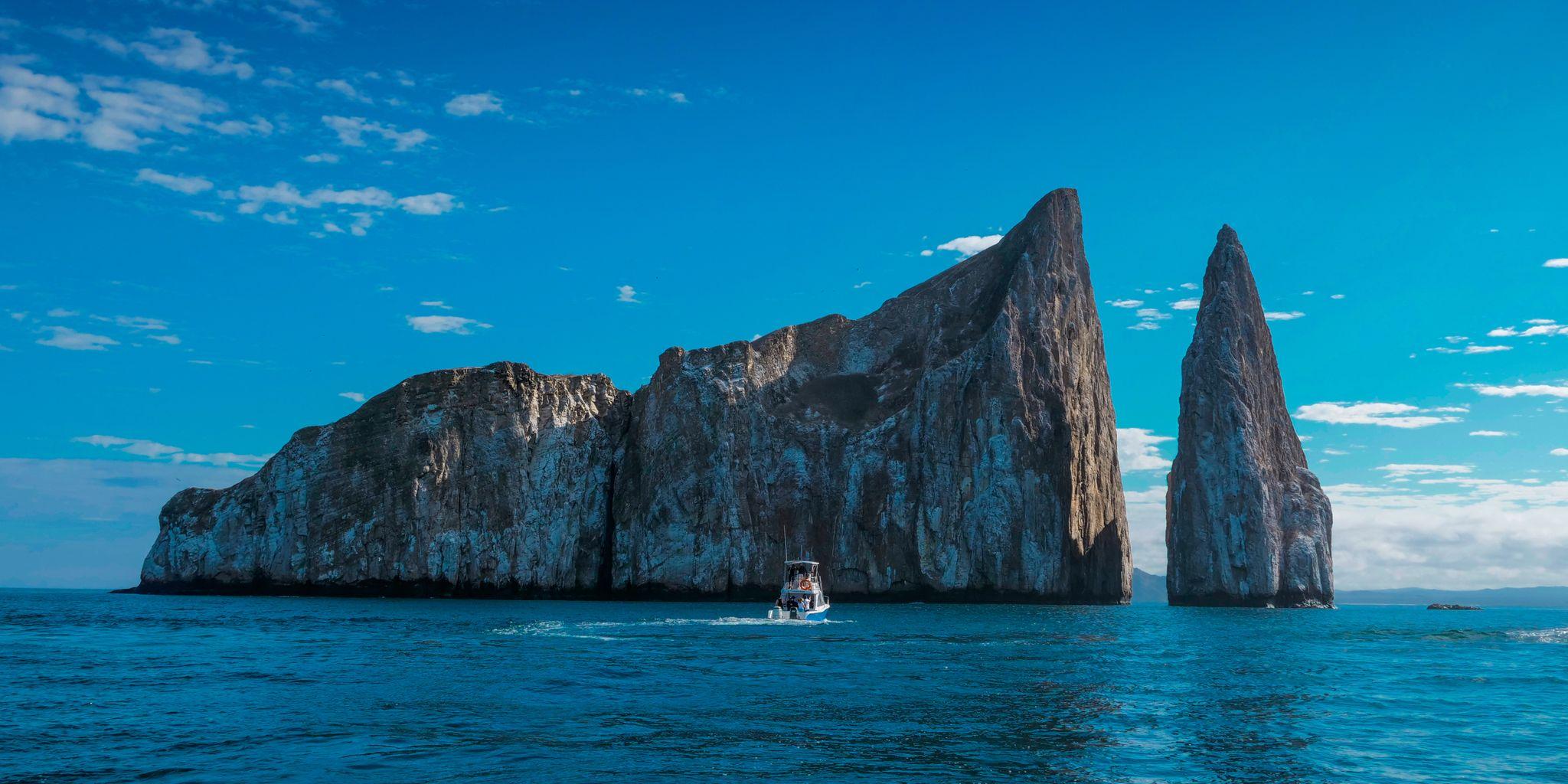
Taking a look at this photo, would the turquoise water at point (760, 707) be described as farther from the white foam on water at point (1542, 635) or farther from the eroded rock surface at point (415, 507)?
the eroded rock surface at point (415, 507)

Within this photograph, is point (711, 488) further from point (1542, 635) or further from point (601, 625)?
point (1542, 635)

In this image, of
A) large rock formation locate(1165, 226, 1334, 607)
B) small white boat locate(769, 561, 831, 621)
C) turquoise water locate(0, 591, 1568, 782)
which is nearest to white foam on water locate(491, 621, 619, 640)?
turquoise water locate(0, 591, 1568, 782)

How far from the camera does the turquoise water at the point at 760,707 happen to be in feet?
67.7

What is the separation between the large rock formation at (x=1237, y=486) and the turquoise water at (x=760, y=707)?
43.3 m

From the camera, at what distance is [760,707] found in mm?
27828

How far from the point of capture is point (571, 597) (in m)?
106

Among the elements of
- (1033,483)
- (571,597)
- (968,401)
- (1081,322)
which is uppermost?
(1081,322)

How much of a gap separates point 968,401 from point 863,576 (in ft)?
61.2

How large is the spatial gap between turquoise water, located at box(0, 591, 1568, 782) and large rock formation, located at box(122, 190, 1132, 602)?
4468 cm

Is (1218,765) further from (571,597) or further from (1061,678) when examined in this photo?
(571,597)

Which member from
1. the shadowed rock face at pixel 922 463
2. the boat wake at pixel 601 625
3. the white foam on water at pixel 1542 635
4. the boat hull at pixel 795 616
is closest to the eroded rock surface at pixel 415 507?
the shadowed rock face at pixel 922 463

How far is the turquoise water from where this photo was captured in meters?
20.6

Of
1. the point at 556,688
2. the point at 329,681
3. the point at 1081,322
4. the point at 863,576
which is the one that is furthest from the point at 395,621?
the point at 1081,322

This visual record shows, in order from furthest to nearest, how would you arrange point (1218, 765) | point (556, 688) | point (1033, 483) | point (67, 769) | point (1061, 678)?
point (1033, 483) → point (1061, 678) → point (556, 688) → point (1218, 765) → point (67, 769)
